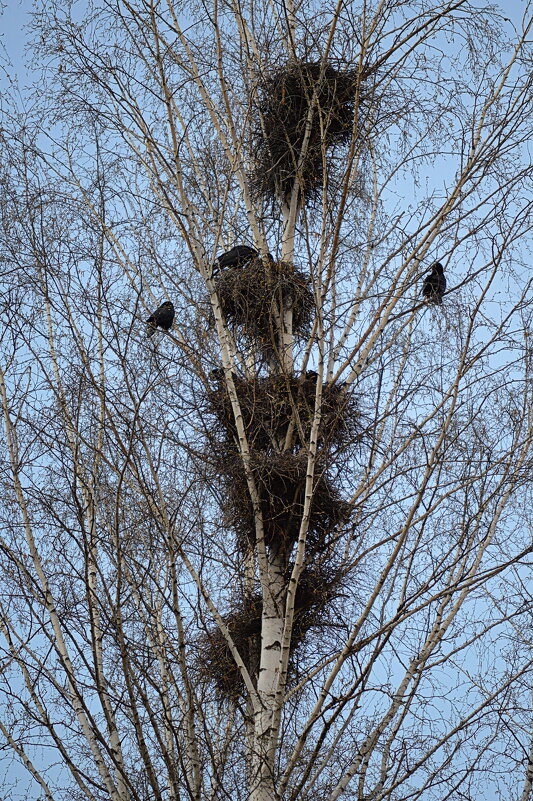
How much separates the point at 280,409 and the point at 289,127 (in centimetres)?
175

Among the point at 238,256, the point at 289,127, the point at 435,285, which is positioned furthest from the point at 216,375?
the point at 289,127

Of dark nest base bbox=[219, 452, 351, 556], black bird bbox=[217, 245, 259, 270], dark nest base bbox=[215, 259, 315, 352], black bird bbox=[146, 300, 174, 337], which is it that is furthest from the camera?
black bird bbox=[217, 245, 259, 270]

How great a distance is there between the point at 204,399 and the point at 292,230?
1.14 metres

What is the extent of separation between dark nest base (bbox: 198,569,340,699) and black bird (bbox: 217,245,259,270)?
74.0 inches

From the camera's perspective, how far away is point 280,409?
17.0 ft

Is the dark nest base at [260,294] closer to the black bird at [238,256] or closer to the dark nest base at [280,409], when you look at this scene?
the black bird at [238,256]

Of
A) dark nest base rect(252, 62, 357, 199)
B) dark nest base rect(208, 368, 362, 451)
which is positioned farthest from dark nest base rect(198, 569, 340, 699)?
dark nest base rect(252, 62, 357, 199)

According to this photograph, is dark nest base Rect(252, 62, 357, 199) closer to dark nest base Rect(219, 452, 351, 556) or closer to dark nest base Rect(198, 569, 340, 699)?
dark nest base Rect(219, 452, 351, 556)

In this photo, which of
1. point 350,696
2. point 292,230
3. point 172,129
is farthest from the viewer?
point 292,230

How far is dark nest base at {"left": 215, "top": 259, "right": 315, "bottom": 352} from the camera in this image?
5406mm

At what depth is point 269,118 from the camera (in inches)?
228

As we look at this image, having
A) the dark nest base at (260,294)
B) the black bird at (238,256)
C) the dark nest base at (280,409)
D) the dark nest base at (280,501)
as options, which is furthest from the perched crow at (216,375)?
the black bird at (238,256)

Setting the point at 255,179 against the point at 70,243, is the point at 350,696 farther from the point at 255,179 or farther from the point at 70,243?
the point at 255,179

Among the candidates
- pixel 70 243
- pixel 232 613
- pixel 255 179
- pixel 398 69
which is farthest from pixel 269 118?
pixel 232 613
